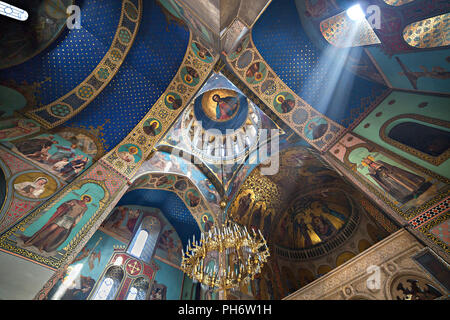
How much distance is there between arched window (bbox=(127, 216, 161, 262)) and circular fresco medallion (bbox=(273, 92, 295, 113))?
343 inches

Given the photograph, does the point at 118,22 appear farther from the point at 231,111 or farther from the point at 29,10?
the point at 231,111

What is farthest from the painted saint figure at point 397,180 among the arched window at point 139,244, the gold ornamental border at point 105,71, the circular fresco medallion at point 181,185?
the arched window at point 139,244

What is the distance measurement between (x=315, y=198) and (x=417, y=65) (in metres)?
6.57

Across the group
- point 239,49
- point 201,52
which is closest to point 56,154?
point 201,52

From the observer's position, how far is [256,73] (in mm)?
6633

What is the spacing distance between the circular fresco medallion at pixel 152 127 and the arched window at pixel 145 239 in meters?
5.53

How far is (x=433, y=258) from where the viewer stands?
14.3ft

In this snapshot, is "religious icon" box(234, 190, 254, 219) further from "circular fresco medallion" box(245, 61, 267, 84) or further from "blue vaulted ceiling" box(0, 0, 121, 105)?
"blue vaulted ceiling" box(0, 0, 121, 105)

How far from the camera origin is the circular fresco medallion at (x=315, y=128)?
637 cm

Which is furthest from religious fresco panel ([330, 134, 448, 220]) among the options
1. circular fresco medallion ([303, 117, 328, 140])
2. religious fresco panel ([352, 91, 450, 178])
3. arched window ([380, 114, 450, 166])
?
circular fresco medallion ([303, 117, 328, 140])

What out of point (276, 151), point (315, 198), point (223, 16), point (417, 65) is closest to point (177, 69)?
point (223, 16)

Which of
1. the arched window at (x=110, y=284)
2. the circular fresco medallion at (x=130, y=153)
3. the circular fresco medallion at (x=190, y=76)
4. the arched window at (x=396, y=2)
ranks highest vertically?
the circular fresco medallion at (x=190, y=76)

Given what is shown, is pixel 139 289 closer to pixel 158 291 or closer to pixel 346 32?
pixel 158 291

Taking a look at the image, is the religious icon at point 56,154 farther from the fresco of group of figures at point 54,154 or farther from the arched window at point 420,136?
the arched window at point 420,136
